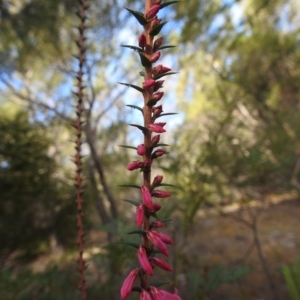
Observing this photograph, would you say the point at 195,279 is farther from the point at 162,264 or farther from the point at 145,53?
the point at 145,53

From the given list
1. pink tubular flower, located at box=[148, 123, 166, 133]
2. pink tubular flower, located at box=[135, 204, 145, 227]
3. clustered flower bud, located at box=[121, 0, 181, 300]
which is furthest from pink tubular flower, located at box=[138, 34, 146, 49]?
pink tubular flower, located at box=[135, 204, 145, 227]

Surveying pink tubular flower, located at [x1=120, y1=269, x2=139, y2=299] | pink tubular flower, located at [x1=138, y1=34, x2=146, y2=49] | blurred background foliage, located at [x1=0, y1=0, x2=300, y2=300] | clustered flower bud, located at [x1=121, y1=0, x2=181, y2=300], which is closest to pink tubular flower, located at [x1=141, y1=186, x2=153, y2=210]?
clustered flower bud, located at [x1=121, y1=0, x2=181, y2=300]

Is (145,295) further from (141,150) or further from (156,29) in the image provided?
(156,29)

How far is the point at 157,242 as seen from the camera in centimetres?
50

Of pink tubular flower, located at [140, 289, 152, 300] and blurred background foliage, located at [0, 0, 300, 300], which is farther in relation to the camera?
blurred background foliage, located at [0, 0, 300, 300]

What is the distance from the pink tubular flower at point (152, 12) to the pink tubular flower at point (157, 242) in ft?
1.04

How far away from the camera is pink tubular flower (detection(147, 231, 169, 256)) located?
0.50 m

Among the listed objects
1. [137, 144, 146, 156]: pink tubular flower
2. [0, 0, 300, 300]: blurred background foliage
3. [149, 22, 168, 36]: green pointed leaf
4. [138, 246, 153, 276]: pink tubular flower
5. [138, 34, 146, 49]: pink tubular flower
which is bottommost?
[138, 246, 153, 276]: pink tubular flower

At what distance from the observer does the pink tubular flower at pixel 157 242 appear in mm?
500

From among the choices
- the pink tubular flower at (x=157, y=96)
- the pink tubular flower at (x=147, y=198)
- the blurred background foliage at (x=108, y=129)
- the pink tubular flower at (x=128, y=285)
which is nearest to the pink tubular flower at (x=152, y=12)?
the pink tubular flower at (x=157, y=96)

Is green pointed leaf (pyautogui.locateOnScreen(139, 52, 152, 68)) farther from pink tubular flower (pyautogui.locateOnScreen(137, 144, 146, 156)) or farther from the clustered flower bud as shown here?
pink tubular flower (pyautogui.locateOnScreen(137, 144, 146, 156))

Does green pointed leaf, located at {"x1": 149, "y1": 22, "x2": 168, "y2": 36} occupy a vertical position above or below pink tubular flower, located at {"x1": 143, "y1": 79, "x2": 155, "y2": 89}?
above

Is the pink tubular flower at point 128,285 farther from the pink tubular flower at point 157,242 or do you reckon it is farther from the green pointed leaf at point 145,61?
the green pointed leaf at point 145,61

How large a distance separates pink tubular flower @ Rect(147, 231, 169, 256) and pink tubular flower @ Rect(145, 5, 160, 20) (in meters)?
0.32
